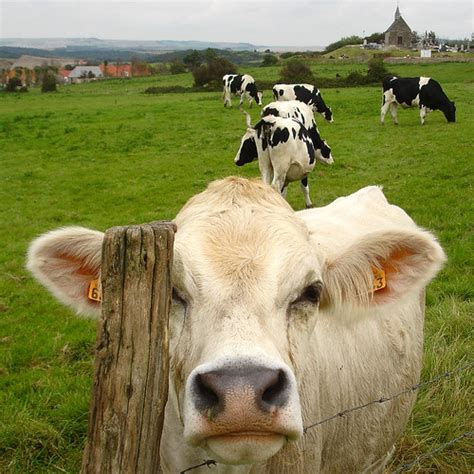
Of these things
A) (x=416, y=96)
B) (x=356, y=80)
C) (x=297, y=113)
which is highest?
(x=356, y=80)

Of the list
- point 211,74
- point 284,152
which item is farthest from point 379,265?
point 211,74

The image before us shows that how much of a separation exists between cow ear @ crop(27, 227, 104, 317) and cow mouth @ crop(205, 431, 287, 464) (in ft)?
3.13

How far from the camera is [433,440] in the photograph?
4305 millimetres

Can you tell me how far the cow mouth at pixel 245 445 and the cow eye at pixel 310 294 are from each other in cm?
65

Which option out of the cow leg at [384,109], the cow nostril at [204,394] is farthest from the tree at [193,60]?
the cow nostril at [204,394]

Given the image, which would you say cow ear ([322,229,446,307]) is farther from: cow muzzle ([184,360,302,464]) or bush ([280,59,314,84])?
bush ([280,59,314,84])

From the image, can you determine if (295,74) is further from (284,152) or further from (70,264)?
(70,264)

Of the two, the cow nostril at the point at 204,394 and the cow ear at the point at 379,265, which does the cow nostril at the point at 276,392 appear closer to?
the cow nostril at the point at 204,394

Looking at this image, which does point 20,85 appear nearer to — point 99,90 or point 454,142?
point 99,90

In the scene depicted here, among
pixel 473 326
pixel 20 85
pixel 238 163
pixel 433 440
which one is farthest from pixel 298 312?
pixel 20 85

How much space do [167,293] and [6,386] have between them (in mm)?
4374

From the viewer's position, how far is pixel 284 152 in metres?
12.6

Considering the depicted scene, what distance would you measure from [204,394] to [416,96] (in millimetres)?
23037

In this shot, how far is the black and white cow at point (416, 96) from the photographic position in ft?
72.9
